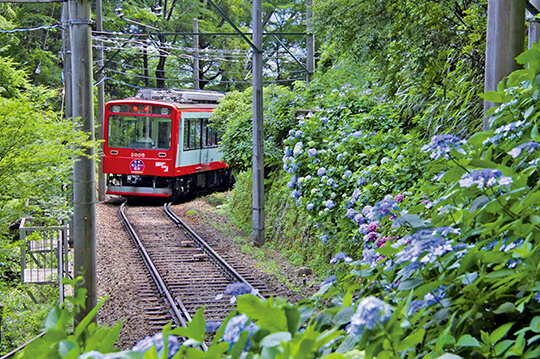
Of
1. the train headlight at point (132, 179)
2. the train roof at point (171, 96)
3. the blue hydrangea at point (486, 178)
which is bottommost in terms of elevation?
the train headlight at point (132, 179)

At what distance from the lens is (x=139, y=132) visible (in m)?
19.8

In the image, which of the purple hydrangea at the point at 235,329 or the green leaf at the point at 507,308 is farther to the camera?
the green leaf at the point at 507,308

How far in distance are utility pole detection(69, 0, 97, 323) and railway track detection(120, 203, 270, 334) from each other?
1079 millimetres

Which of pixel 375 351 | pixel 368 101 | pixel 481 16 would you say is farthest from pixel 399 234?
pixel 368 101

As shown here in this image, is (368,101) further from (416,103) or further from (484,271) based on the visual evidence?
(484,271)

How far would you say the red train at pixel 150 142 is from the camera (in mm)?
19625

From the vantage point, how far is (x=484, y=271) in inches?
102

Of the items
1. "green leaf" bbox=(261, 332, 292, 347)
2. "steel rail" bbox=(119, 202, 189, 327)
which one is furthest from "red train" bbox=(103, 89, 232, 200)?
"green leaf" bbox=(261, 332, 292, 347)

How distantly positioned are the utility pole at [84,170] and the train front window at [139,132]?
37.1 feet

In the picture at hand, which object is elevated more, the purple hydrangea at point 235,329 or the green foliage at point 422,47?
the green foliage at point 422,47

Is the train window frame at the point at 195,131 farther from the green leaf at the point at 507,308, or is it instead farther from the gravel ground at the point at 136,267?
the green leaf at the point at 507,308

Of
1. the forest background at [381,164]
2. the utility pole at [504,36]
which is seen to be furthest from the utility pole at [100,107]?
the utility pole at [504,36]

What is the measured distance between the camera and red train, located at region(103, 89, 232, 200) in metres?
19.6

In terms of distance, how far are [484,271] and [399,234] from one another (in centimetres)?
166
